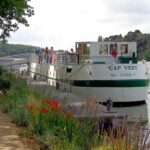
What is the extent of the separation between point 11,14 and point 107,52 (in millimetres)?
8673

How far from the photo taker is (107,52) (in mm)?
29953

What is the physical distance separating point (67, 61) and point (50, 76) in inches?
197

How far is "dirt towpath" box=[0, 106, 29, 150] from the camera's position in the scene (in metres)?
8.78

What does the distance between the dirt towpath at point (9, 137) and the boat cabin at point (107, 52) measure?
16.7m

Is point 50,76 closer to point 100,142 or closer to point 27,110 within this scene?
point 27,110

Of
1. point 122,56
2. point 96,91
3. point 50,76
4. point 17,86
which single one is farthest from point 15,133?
point 50,76

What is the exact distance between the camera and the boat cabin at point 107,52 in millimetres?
28891

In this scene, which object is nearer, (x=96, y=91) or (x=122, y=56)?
(x=96, y=91)

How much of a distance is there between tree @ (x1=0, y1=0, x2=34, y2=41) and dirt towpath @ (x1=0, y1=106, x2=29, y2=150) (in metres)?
6.79

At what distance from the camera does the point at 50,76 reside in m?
36.7

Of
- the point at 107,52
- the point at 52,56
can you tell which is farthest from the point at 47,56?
the point at 107,52

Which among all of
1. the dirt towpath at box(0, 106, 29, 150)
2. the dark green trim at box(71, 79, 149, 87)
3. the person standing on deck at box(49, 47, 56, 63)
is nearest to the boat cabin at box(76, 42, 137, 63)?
the dark green trim at box(71, 79, 149, 87)

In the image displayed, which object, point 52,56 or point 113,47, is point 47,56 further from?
point 113,47

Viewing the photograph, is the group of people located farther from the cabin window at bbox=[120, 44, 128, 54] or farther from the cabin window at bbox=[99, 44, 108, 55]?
the cabin window at bbox=[120, 44, 128, 54]
